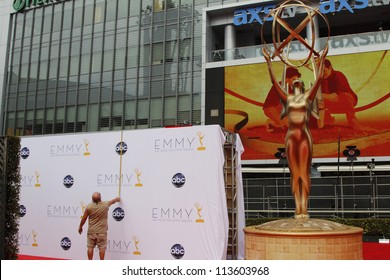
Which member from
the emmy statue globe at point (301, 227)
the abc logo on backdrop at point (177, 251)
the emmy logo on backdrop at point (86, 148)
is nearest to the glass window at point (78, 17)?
the emmy logo on backdrop at point (86, 148)

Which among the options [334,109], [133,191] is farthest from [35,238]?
[334,109]

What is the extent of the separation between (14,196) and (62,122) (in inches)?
970

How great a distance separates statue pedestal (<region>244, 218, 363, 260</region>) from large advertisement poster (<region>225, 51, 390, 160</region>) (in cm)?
1577

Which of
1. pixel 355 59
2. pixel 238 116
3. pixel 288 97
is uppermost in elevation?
pixel 355 59

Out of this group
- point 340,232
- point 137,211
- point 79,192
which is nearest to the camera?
point 340,232

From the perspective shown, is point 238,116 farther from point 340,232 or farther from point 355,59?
point 340,232

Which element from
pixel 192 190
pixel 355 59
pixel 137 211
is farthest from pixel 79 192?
pixel 355 59

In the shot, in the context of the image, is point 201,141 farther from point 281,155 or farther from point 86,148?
point 281,155

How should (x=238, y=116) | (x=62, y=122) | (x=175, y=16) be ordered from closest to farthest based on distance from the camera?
(x=238, y=116) < (x=175, y=16) < (x=62, y=122)

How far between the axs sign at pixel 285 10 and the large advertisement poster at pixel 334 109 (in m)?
3.47

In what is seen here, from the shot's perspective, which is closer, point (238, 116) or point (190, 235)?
point (190, 235)

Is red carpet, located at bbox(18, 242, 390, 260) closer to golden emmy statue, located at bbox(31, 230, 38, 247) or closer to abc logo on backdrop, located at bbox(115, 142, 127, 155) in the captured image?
golden emmy statue, located at bbox(31, 230, 38, 247)

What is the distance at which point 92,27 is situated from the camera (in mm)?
33219

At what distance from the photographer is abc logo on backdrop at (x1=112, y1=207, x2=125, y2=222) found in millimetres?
11055
